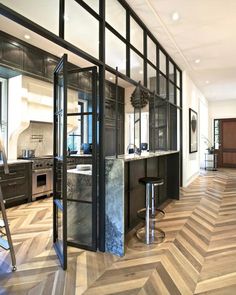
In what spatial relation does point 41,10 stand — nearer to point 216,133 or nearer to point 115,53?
point 115,53

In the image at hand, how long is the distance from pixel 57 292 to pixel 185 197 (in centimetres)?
411

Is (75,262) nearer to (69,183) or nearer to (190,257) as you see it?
(69,183)

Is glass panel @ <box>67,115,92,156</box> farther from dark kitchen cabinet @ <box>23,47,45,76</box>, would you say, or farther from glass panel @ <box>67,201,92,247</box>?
dark kitchen cabinet @ <box>23,47,45,76</box>

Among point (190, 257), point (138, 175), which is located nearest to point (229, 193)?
point (138, 175)

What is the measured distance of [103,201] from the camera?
279cm

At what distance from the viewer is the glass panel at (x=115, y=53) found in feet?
11.0

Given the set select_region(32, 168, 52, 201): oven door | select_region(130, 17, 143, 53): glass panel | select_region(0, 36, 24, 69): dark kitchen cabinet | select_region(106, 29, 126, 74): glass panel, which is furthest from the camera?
select_region(32, 168, 52, 201): oven door

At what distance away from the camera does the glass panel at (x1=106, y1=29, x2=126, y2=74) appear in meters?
3.35

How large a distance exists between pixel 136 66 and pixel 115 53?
0.54 meters

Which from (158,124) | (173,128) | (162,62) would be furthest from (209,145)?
(162,62)

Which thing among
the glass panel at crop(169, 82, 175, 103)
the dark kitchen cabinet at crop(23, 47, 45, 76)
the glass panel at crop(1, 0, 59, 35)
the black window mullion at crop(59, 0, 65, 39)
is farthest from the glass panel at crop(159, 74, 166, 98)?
the black window mullion at crop(59, 0, 65, 39)

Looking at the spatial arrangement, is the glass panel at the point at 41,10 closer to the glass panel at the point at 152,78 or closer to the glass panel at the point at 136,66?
the glass panel at the point at 136,66

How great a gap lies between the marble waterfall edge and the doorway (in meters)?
10.0

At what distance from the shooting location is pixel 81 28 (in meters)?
3.57
